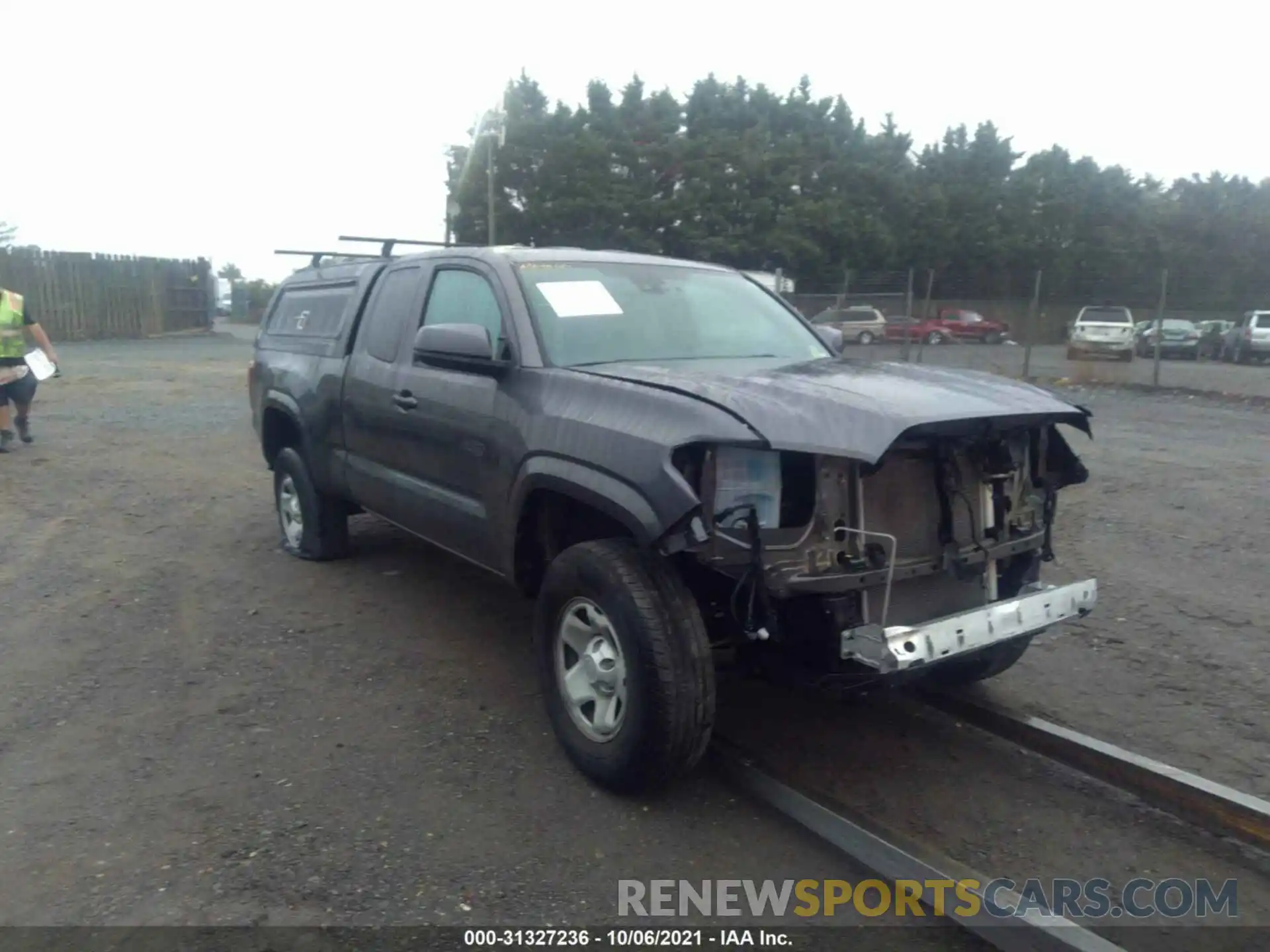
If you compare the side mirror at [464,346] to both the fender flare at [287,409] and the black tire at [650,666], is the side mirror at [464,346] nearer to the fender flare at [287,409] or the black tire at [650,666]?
the black tire at [650,666]

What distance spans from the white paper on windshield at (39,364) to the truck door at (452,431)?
7141 millimetres

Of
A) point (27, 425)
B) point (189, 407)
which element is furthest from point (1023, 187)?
point (27, 425)

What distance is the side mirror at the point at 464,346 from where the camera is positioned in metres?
4.35

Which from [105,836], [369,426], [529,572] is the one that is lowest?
[105,836]

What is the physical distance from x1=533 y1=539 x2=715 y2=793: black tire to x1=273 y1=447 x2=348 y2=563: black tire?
3.33 metres

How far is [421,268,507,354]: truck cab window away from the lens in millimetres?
4781

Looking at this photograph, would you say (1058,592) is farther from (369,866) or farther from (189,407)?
(189,407)

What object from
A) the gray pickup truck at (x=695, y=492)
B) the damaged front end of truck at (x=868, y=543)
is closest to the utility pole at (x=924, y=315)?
the gray pickup truck at (x=695, y=492)

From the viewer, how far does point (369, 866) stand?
3.36m

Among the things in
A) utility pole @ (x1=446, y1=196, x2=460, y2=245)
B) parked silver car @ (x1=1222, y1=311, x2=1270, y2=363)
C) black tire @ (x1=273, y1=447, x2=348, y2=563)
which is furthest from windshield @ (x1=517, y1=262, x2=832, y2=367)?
utility pole @ (x1=446, y1=196, x2=460, y2=245)

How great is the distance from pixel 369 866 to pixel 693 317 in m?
2.80

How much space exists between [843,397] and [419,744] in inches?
85.4

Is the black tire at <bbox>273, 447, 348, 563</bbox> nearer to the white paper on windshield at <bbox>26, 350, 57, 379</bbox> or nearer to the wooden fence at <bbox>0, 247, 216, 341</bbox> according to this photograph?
the white paper on windshield at <bbox>26, 350, 57, 379</bbox>

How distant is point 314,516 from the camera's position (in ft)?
21.9
